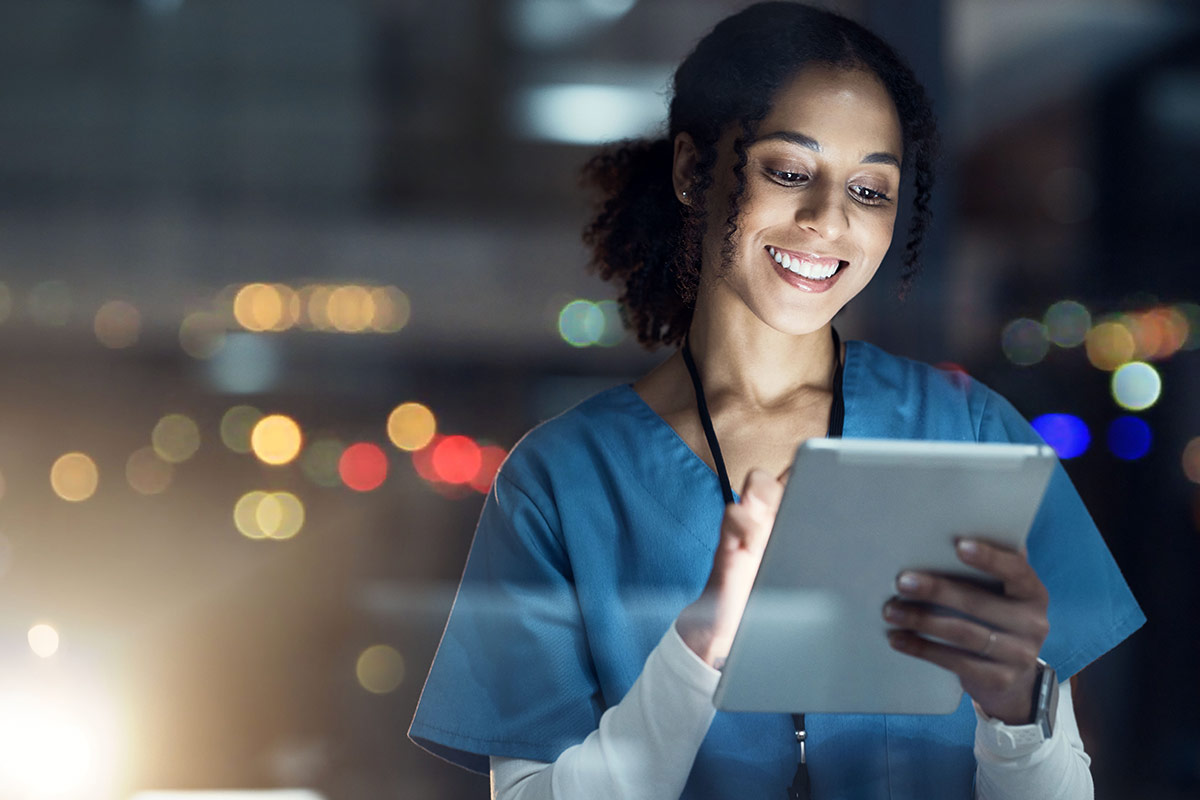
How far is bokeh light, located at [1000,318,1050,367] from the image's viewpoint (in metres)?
0.86

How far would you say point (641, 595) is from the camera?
0.67 m

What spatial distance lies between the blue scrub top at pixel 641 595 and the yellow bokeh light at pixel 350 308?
16 centimetres

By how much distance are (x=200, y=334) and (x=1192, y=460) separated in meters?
0.86

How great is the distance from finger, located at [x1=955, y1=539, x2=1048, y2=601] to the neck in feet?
0.60

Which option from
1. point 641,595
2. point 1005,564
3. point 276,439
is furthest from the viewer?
point 276,439

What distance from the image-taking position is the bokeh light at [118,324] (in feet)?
2.44

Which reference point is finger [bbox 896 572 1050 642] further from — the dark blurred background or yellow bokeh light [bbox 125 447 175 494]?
yellow bokeh light [bbox 125 447 175 494]

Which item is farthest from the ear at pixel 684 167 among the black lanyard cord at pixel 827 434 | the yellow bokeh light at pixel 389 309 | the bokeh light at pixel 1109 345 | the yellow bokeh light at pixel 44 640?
the yellow bokeh light at pixel 44 640

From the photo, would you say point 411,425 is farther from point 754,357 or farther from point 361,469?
point 754,357

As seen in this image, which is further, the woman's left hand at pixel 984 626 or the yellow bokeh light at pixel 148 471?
the yellow bokeh light at pixel 148 471

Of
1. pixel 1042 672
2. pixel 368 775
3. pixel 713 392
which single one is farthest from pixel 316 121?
pixel 1042 672

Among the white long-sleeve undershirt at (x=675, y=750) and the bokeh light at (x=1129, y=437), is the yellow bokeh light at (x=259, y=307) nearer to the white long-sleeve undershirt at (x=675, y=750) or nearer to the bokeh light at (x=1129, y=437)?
the white long-sleeve undershirt at (x=675, y=750)

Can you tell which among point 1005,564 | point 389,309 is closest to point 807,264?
point 1005,564

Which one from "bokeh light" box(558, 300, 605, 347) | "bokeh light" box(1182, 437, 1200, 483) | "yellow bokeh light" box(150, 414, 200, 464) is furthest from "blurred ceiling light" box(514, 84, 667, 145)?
"bokeh light" box(1182, 437, 1200, 483)
